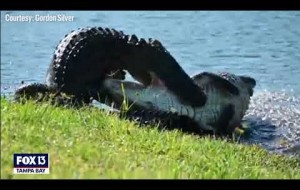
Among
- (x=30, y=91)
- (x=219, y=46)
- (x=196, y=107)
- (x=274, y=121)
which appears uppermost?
(x=219, y=46)

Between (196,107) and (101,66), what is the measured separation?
101 cm

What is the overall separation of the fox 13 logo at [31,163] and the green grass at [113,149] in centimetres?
4

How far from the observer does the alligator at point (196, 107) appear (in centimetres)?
687

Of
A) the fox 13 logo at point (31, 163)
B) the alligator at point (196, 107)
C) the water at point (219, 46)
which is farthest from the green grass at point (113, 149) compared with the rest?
the water at point (219, 46)

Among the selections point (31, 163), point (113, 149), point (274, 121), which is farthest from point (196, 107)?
point (31, 163)

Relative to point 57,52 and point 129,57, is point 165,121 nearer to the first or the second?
point 129,57

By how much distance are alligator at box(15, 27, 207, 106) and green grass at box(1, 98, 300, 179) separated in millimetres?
480

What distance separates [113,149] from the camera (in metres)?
5.62

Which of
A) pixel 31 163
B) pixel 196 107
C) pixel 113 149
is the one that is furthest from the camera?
pixel 196 107

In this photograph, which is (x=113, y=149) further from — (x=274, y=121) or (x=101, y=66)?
(x=274, y=121)

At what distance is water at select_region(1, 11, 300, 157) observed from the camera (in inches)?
251

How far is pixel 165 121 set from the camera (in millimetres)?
6949

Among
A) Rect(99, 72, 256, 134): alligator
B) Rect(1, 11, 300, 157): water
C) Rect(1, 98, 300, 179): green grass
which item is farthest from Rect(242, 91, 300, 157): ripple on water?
Rect(1, 98, 300, 179): green grass
